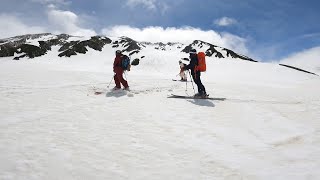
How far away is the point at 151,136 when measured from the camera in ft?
29.5

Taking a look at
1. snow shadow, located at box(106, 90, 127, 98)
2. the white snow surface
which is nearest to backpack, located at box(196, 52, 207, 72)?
the white snow surface

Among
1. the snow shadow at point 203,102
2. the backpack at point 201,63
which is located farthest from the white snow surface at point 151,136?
the backpack at point 201,63

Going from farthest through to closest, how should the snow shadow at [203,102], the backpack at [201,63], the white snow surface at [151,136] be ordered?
1. the backpack at [201,63]
2. the snow shadow at [203,102]
3. the white snow surface at [151,136]

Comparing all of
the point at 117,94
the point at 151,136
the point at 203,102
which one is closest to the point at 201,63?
the point at 203,102

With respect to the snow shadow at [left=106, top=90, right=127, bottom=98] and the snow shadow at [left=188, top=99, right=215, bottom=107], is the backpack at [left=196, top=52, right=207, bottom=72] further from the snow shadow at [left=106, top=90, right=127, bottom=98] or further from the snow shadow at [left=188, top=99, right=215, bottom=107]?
the snow shadow at [left=106, top=90, right=127, bottom=98]

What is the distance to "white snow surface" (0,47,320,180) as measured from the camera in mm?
6484

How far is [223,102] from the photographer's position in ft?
50.3

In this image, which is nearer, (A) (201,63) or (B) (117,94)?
(A) (201,63)

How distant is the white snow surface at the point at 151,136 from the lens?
6484mm

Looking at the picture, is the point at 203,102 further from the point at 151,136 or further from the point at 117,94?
the point at 151,136

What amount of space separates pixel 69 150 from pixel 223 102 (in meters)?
9.52

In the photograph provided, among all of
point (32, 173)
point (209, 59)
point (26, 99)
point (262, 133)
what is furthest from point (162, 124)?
point (209, 59)

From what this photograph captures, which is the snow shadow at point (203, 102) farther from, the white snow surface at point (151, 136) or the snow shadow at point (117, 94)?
the snow shadow at point (117, 94)

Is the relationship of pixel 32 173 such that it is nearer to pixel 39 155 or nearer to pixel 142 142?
pixel 39 155
